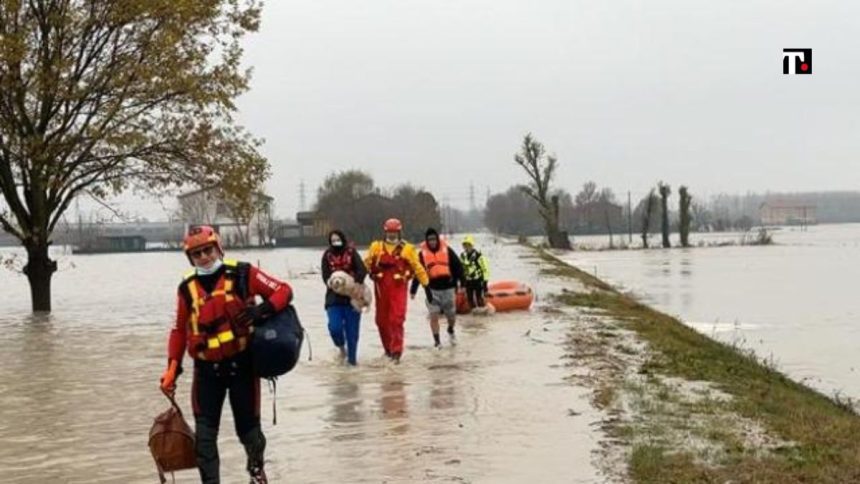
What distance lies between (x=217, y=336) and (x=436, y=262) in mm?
8894

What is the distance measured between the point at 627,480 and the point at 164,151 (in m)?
21.0

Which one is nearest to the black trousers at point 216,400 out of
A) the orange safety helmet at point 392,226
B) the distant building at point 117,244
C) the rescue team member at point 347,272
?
the rescue team member at point 347,272

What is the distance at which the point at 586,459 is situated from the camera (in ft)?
24.5

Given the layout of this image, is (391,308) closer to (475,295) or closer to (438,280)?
(438,280)

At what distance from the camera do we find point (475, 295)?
68.1 feet

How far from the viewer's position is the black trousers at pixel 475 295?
20.6m

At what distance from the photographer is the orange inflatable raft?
20.7m

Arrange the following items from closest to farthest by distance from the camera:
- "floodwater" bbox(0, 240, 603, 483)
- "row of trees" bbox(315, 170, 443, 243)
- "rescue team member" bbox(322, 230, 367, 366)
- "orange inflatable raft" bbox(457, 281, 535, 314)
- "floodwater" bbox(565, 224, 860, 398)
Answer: "floodwater" bbox(0, 240, 603, 483) → "rescue team member" bbox(322, 230, 367, 366) → "floodwater" bbox(565, 224, 860, 398) → "orange inflatable raft" bbox(457, 281, 535, 314) → "row of trees" bbox(315, 170, 443, 243)

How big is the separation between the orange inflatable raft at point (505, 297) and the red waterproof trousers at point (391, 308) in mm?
7344

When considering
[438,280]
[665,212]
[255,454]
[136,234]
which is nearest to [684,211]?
[665,212]

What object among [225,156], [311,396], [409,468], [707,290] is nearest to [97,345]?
[311,396]

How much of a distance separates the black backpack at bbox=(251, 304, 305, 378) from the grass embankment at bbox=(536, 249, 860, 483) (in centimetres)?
252

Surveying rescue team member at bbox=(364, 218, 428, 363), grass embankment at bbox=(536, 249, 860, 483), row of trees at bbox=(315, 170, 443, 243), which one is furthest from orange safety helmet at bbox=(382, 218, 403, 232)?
row of trees at bbox=(315, 170, 443, 243)

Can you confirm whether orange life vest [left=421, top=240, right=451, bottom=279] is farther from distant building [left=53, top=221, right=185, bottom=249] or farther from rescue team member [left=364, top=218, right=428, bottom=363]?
distant building [left=53, top=221, right=185, bottom=249]
